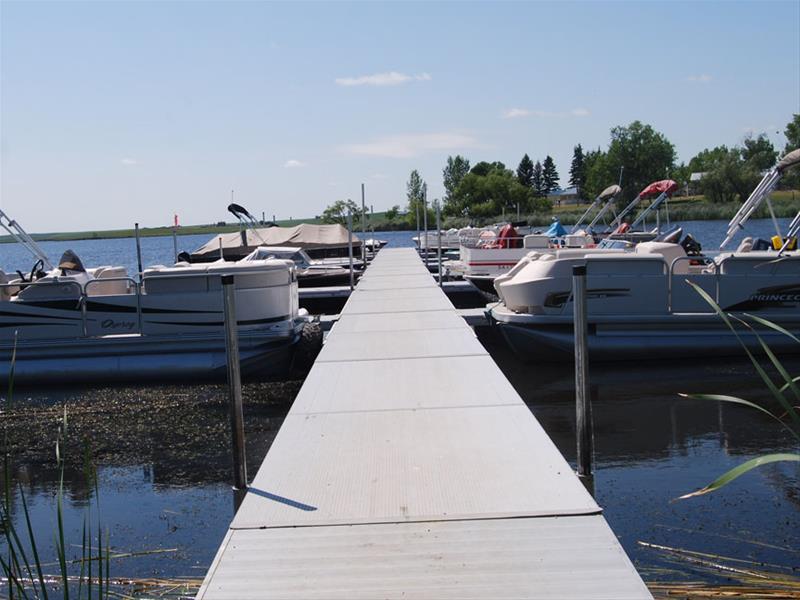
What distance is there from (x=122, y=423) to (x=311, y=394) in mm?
3689

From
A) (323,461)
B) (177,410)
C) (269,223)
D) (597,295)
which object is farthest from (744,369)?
(269,223)

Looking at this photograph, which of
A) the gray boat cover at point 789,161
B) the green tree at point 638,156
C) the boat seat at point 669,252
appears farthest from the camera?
the green tree at point 638,156

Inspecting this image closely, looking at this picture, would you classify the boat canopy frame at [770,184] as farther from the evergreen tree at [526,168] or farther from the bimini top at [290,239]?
the evergreen tree at [526,168]

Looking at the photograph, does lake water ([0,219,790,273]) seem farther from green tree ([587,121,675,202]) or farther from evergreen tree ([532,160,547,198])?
evergreen tree ([532,160,547,198])

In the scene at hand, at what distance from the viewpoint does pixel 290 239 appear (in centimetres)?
3045

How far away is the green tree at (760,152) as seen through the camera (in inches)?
3627

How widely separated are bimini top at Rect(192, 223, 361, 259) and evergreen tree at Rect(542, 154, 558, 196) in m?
135

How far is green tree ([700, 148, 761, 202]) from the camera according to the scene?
279 ft

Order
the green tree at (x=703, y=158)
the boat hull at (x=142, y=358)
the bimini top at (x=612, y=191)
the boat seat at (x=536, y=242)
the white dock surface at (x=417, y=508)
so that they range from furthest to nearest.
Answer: the green tree at (x=703, y=158)
the bimini top at (x=612, y=191)
the boat seat at (x=536, y=242)
the boat hull at (x=142, y=358)
the white dock surface at (x=417, y=508)

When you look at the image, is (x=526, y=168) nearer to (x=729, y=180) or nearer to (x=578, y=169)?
(x=578, y=169)

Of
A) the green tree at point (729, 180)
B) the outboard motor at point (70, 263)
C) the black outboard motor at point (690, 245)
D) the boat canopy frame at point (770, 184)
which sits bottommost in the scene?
the black outboard motor at point (690, 245)

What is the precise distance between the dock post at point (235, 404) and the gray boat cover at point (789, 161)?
1016 cm

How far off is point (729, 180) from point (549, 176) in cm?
7935

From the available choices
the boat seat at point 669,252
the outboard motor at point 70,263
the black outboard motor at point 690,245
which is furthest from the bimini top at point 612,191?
the outboard motor at point 70,263
